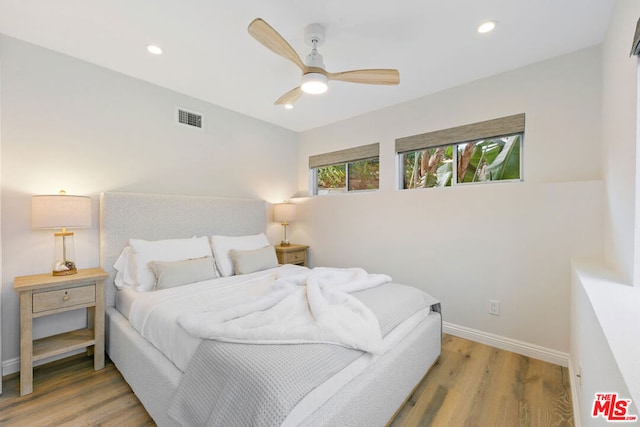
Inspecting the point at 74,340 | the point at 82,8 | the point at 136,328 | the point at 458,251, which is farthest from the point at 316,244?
the point at 82,8

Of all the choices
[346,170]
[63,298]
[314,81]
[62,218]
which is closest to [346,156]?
[346,170]

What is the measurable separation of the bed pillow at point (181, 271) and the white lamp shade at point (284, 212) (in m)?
1.46

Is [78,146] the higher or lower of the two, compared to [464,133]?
lower

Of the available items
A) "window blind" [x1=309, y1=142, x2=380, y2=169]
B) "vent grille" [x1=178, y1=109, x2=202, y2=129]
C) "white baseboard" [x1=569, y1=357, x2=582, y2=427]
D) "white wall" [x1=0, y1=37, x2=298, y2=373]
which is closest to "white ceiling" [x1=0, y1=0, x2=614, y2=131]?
"white wall" [x1=0, y1=37, x2=298, y2=373]

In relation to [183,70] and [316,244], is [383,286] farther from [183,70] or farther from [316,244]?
[183,70]

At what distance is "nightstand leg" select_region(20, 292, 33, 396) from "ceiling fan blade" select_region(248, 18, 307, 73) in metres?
2.32

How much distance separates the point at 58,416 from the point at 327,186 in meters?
3.51

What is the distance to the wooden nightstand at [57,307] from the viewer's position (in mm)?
1908

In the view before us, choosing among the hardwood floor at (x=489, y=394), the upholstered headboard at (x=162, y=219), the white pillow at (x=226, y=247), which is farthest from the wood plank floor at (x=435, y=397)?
the white pillow at (x=226, y=247)

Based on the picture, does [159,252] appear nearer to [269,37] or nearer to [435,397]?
[269,37]

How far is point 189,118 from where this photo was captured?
3.19 m

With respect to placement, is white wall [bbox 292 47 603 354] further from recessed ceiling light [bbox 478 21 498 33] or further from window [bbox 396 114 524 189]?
recessed ceiling light [bbox 478 21 498 33]

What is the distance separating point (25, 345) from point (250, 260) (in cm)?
170

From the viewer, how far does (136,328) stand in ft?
6.47
